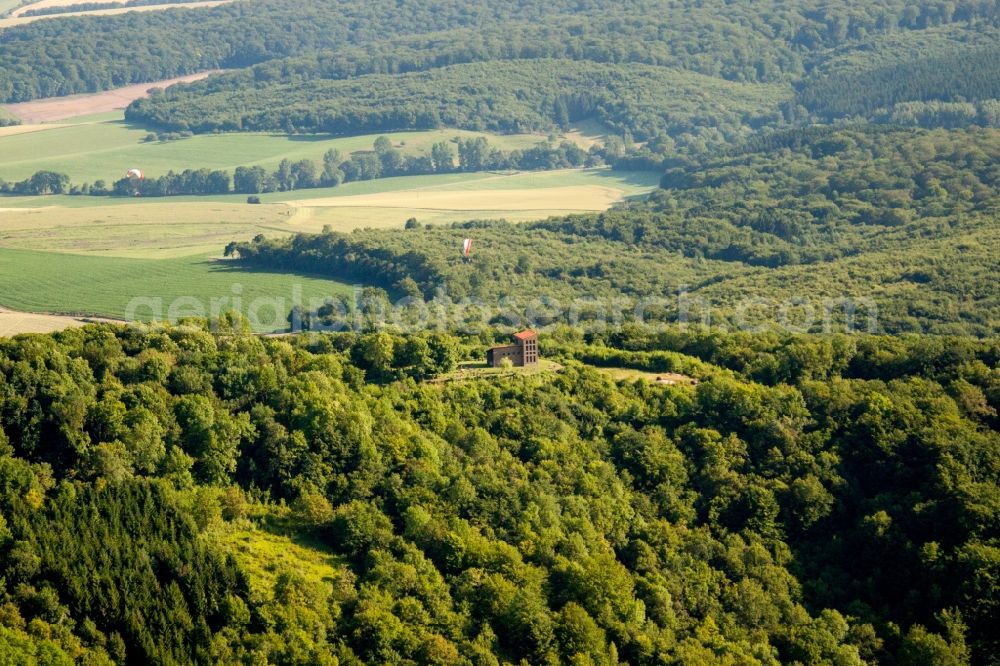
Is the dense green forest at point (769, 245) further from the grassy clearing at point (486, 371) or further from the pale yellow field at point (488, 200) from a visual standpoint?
the grassy clearing at point (486, 371)

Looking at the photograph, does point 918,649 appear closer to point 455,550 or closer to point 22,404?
point 455,550

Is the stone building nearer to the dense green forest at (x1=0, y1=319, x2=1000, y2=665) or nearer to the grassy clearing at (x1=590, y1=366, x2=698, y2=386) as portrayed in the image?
the dense green forest at (x1=0, y1=319, x2=1000, y2=665)

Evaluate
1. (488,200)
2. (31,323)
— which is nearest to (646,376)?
(31,323)

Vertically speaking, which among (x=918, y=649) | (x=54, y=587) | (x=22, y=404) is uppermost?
(x=22, y=404)

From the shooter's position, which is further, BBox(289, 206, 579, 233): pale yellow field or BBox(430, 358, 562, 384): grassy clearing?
BBox(289, 206, 579, 233): pale yellow field

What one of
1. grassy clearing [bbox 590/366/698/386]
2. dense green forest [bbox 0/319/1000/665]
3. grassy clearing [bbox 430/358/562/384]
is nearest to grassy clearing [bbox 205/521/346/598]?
dense green forest [bbox 0/319/1000/665]

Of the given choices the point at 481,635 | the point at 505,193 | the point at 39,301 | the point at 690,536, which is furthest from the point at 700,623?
the point at 505,193

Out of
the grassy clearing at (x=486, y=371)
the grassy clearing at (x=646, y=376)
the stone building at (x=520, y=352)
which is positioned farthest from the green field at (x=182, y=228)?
the grassy clearing at (x=646, y=376)
